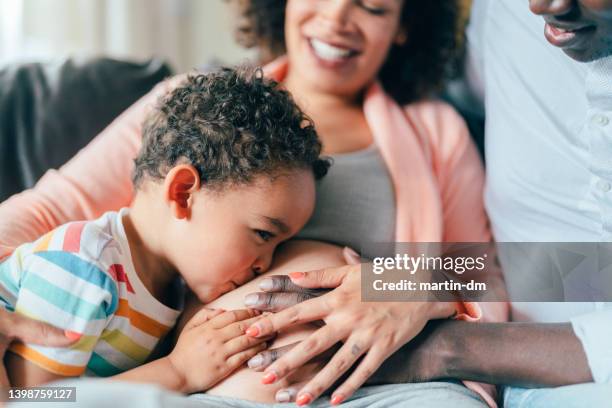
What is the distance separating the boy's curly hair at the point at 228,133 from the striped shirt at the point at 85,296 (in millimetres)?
159

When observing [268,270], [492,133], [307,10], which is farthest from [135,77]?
[492,133]

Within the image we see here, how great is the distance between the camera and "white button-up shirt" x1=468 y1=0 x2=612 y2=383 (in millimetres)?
1136

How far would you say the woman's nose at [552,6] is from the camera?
38.9 inches

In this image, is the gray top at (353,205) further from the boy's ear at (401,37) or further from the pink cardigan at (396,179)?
the boy's ear at (401,37)

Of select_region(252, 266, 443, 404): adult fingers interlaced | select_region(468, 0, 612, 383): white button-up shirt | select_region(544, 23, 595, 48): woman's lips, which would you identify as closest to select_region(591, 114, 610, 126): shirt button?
select_region(468, 0, 612, 383): white button-up shirt

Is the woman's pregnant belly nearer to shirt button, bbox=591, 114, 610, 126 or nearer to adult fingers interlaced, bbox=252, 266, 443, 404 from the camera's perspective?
adult fingers interlaced, bbox=252, 266, 443, 404

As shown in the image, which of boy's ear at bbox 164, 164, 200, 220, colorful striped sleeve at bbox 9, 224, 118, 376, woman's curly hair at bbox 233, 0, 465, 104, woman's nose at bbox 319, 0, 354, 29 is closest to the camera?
colorful striped sleeve at bbox 9, 224, 118, 376

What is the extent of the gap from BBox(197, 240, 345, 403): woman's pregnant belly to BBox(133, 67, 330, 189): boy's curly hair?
17cm

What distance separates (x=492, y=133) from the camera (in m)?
1.34

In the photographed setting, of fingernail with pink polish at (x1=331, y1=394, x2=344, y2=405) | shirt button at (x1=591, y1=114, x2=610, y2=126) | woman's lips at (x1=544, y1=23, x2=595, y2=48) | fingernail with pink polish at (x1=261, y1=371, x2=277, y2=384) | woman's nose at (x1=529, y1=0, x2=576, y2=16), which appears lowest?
fingernail with pink polish at (x1=331, y1=394, x2=344, y2=405)

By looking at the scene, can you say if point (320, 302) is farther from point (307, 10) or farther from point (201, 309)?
point (307, 10)

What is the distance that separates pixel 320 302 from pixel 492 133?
565mm

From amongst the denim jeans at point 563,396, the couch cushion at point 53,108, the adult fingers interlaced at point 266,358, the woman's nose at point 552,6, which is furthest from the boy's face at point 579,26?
the couch cushion at point 53,108

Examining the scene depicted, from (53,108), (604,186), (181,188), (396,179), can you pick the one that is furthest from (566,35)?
(53,108)
